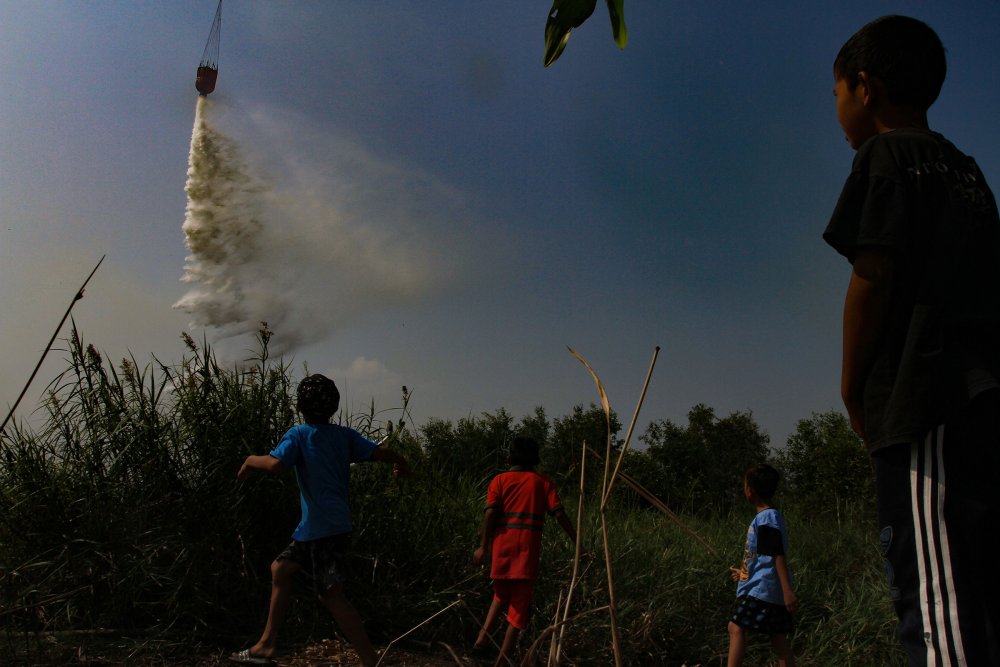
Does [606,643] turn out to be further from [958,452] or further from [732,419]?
[732,419]

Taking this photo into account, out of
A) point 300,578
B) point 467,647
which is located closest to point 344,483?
point 300,578

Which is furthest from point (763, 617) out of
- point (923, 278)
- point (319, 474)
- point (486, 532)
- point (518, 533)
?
point (923, 278)

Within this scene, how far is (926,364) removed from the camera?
159cm

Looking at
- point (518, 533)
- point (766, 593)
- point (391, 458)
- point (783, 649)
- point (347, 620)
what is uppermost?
point (391, 458)

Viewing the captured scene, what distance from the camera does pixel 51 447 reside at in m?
5.19

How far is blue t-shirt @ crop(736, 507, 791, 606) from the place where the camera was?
4.27 metres

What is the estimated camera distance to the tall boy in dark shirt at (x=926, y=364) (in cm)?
151

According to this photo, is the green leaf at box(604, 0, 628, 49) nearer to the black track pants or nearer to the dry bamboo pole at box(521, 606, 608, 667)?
the dry bamboo pole at box(521, 606, 608, 667)

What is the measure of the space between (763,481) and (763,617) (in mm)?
755

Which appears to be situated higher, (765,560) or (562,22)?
(562,22)

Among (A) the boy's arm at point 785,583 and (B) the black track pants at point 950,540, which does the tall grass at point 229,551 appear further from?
(B) the black track pants at point 950,540

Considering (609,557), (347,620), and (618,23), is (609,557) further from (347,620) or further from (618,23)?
(347,620)

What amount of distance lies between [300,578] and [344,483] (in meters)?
1.01

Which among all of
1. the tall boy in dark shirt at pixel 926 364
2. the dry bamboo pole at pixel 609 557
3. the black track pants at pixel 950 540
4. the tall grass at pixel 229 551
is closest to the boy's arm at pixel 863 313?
the tall boy in dark shirt at pixel 926 364
